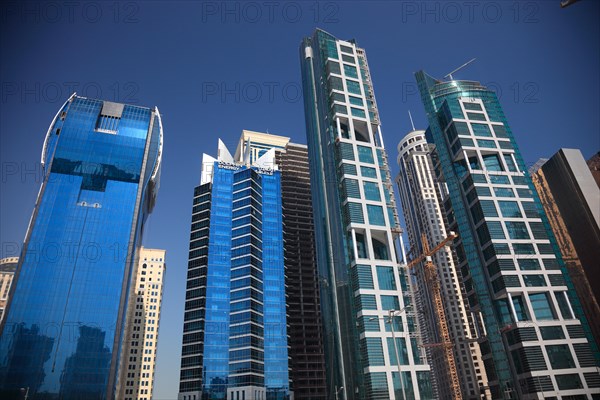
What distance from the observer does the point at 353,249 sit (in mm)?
78438

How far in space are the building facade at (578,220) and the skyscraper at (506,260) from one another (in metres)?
18.8

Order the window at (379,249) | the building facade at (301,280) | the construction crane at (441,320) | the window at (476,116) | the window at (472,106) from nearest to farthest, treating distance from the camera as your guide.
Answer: the window at (379,249) → the window at (476,116) → the window at (472,106) → the construction crane at (441,320) → the building facade at (301,280)

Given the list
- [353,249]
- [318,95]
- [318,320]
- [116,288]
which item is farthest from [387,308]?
[116,288]

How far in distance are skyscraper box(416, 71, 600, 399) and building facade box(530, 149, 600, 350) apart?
18815mm

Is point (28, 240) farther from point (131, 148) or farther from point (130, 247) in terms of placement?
point (131, 148)

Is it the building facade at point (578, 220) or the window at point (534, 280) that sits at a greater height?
the building facade at point (578, 220)

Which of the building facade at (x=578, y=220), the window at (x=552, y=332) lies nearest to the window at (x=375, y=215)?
the window at (x=552, y=332)

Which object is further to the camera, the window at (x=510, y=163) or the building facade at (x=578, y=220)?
the building facade at (x=578, y=220)

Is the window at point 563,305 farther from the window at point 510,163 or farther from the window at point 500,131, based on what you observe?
the window at point 500,131

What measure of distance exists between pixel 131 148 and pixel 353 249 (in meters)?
91.0

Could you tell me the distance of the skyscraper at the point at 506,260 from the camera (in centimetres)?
8050

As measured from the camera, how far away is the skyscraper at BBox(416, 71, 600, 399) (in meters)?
80.5

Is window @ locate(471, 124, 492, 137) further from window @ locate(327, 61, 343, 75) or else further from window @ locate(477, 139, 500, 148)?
window @ locate(327, 61, 343, 75)

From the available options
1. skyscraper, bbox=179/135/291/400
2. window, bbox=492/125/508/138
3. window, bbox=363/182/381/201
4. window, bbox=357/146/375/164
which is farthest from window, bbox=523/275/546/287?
skyscraper, bbox=179/135/291/400
